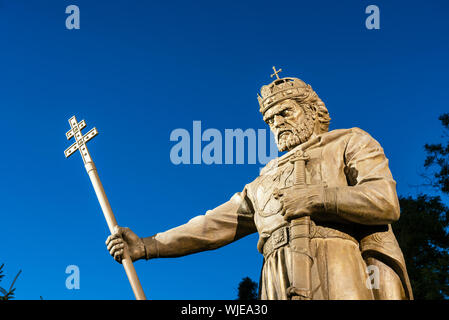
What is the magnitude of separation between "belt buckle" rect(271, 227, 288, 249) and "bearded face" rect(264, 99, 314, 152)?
1.30 metres

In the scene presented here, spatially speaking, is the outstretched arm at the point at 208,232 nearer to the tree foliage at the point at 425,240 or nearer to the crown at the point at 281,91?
the crown at the point at 281,91

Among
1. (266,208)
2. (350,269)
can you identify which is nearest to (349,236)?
(350,269)

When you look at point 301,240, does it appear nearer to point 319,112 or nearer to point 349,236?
point 349,236

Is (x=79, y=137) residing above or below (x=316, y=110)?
below

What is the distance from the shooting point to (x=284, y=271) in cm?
729

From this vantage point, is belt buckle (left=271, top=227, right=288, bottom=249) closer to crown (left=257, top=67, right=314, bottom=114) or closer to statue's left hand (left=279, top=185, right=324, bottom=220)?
statue's left hand (left=279, top=185, right=324, bottom=220)

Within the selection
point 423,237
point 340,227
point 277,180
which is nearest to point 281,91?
point 277,180

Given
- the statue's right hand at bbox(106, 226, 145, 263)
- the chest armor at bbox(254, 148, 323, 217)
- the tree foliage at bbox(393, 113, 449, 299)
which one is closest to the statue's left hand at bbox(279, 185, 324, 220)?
the chest armor at bbox(254, 148, 323, 217)

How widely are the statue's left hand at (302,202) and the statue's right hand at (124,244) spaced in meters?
1.74

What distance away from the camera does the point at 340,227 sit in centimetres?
750

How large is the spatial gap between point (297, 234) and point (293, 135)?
1.61m

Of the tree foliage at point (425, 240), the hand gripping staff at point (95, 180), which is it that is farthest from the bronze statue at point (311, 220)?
the tree foliage at point (425, 240)

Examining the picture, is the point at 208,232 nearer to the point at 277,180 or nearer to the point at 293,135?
the point at 277,180

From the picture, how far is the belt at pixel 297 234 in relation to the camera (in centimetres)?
733
